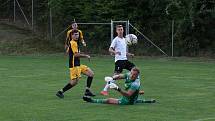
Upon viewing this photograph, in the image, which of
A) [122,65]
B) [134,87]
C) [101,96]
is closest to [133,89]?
[134,87]

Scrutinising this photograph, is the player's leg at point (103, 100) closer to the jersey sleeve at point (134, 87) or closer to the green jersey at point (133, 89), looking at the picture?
the green jersey at point (133, 89)

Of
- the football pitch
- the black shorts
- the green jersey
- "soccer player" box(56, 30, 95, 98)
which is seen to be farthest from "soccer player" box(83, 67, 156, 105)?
the black shorts

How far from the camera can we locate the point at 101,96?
16.8 m

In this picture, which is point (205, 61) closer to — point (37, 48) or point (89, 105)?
point (37, 48)

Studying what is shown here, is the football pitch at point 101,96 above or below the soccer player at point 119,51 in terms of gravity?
below

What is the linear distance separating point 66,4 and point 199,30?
33.0 feet

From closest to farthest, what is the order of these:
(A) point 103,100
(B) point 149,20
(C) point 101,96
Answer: (A) point 103,100 < (C) point 101,96 < (B) point 149,20

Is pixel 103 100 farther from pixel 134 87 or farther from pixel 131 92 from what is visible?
pixel 134 87

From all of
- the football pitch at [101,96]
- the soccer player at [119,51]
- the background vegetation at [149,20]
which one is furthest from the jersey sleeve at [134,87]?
the background vegetation at [149,20]

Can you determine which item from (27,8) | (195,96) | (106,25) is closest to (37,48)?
(106,25)

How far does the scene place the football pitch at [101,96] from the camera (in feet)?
42.2

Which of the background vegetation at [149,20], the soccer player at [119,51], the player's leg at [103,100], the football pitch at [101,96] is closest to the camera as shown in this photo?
the football pitch at [101,96]

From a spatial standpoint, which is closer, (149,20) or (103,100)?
(103,100)

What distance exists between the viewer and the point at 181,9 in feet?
122
